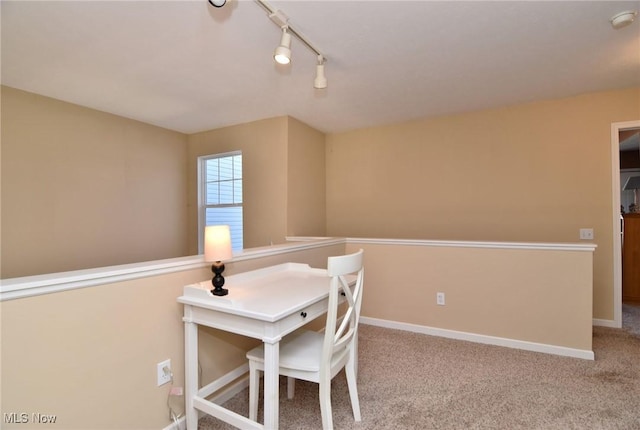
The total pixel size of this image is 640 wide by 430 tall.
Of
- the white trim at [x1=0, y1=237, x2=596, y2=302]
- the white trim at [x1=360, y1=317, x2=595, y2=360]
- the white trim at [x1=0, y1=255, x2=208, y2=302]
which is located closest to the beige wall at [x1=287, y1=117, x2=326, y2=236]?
the white trim at [x1=0, y1=237, x2=596, y2=302]

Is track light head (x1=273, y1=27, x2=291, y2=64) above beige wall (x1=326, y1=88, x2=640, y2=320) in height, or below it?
above

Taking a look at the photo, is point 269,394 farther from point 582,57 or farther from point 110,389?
point 582,57

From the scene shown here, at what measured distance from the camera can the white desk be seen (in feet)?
4.43

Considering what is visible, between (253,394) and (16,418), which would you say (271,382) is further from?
(16,418)

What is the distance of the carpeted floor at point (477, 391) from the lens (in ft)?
5.57

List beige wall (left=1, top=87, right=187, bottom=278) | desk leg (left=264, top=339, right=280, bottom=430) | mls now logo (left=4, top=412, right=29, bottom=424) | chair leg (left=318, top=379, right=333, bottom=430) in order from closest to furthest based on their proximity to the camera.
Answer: mls now logo (left=4, top=412, right=29, bottom=424) → desk leg (left=264, top=339, right=280, bottom=430) → chair leg (left=318, top=379, right=333, bottom=430) → beige wall (left=1, top=87, right=187, bottom=278)

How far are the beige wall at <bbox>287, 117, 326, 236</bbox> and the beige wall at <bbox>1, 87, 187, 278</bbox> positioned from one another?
1.77m

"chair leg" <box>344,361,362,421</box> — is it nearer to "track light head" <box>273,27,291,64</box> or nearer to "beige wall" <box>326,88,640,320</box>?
"track light head" <box>273,27,291,64</box>

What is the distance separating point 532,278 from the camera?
8.52 feet

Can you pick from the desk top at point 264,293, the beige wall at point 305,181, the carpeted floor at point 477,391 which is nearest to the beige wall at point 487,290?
the carpeted floor at point 477,391

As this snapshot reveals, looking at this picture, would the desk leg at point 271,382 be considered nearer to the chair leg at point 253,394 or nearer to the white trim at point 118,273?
the chair leg at point 253,394

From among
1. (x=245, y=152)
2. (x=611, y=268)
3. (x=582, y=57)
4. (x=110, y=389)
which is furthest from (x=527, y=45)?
(x=110, y=389)

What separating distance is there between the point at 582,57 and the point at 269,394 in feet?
10.5

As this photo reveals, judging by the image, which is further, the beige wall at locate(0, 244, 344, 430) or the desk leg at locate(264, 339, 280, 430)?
the desk leg at locate(264, 339, 280, 430)
